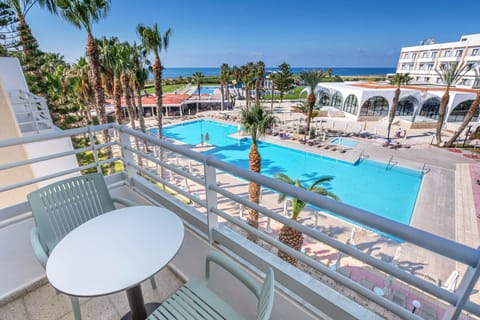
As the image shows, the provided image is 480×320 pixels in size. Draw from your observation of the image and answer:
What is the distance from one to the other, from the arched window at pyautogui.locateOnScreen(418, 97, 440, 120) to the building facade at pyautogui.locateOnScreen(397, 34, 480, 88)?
222 inches

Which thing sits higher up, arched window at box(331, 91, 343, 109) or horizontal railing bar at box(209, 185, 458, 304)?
horizontal railing bar at box(209, 185, 458, 304)

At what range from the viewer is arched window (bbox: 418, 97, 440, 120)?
22.6 metres

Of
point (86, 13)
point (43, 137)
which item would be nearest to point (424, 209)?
point (43, 137)

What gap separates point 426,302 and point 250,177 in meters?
7.47

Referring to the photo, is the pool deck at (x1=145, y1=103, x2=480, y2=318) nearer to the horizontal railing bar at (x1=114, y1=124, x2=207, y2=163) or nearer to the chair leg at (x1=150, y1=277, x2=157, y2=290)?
the chair leg at (x1=150, y1=277, x2=157, y2=290)

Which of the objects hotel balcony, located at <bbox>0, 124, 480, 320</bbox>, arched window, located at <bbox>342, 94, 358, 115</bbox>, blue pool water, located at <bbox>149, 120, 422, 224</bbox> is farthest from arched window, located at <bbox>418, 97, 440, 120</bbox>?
hotel balcony, located at <bbox>0, 124, 480, 320</bbox>

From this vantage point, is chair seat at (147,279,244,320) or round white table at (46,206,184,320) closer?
round white table at (46,206,184,320)

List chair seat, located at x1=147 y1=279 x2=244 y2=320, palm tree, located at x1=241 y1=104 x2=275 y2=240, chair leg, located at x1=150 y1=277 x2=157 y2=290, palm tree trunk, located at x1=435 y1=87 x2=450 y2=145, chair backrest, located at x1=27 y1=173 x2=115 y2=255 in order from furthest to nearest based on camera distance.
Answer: palm tree trunk, located at x1=435 y1=87 x2=450 y2=145
palm tree, located at x1=241 y1=104 x2=275 y2=240
chair leg, located at x1=150 y1=277 x2=157 y2=290
chair backrest, located at x1=27 y1=173 x2=115 y2=255
chair seat, located at x1=147 y1=279 x2=244 y2=320

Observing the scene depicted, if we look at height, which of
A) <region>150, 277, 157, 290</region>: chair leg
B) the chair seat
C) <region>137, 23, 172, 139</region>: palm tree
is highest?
<region>137, 23, 172, 139</region>: palm tree

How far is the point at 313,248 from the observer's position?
25.3 feet

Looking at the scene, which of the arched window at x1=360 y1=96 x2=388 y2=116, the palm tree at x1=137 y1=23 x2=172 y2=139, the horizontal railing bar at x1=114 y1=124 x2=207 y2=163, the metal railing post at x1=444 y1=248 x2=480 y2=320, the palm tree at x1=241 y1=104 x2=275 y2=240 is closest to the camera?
the metal railing post at x1=444 y1=248 x2=480 y2=320

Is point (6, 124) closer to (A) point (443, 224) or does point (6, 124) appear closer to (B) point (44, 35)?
(B) point (44, 35)

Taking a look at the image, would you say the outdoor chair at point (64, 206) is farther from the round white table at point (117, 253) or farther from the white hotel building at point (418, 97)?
the white hotel building at point (418, 97)

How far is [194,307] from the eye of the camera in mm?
1320
